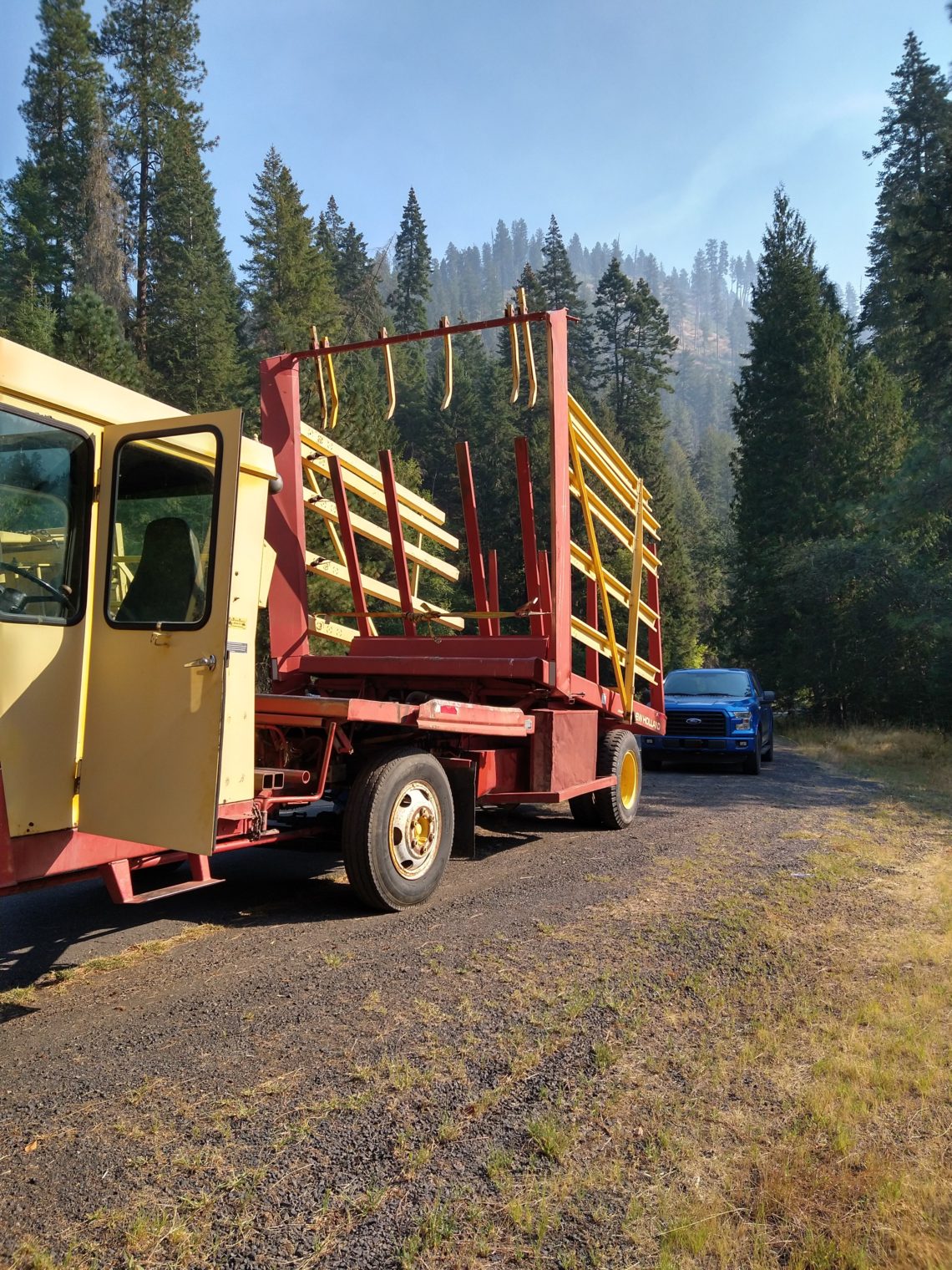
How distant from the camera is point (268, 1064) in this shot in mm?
3516

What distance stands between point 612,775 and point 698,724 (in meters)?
6.10

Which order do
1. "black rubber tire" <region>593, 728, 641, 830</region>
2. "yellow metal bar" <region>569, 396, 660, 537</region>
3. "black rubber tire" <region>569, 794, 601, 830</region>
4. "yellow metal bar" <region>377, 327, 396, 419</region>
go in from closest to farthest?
"yellow metal bar" <region>377, 327, 396, 419</region> < "yellow metal bar" <region>569, 396, 660, 537</region> < "black rubber tire" <region>593, 728, 641, 830</region> < "black rubber tire" <region>569, 794, 601, 830</region>

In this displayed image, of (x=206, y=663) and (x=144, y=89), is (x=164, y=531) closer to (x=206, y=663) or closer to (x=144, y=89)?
(x=206, y=663)

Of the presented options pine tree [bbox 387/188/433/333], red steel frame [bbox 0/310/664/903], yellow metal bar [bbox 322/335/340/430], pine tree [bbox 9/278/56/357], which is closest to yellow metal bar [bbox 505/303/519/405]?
red steel frame [bbox 0/310/664/903]

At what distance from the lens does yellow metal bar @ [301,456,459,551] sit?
315 inches

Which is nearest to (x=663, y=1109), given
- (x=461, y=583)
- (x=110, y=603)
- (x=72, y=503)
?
(x=110, y=603)

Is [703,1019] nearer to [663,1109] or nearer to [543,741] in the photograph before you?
[663,1109]

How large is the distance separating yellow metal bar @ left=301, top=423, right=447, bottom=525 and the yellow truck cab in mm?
3261

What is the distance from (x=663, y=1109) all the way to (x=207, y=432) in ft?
11.1

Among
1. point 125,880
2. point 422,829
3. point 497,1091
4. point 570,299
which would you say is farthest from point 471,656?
point 570,299

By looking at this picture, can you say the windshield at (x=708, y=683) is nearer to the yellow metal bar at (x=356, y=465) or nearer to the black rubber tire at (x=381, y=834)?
the yellow metal bar at (x=356, y=465)

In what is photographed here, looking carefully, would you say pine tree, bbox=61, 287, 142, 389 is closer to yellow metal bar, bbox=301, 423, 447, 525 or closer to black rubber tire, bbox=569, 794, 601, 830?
yellow metal bar, bbox=301, 423, 447, 525

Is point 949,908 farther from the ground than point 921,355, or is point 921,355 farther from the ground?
point 921,355

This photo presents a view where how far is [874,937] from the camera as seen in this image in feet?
17.4
